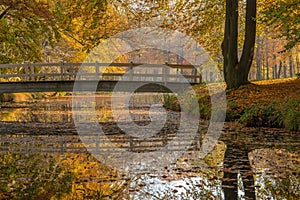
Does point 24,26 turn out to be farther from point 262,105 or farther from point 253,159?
point 253,159

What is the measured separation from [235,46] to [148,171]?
1202 centimetres

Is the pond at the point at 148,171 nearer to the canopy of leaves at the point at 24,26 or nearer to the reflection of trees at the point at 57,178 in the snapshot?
the reflection of trees at the point at 57,178

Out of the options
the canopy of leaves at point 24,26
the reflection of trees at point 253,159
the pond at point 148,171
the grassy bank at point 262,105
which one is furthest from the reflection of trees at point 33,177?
the canopy of leaves at point 24,26

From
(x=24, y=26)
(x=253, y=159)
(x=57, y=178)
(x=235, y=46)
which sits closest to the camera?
(x=57, y=178)

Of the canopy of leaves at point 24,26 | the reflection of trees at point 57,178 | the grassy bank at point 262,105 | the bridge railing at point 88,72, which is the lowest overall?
Answer: the reflection of trees at point 57,178

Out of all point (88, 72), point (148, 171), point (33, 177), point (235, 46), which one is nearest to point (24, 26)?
point (88, 72)

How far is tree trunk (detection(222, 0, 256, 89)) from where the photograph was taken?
16656 millimetres

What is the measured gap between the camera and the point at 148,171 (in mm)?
6051

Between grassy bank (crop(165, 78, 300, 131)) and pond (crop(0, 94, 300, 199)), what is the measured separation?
1.69 m

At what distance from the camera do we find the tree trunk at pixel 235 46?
16.7 meters

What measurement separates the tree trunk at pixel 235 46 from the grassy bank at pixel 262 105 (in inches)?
25.4

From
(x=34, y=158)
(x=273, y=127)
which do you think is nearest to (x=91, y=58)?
(x=273, y=127)

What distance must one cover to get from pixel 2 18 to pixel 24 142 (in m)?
10.7

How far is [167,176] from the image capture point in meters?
5.72
